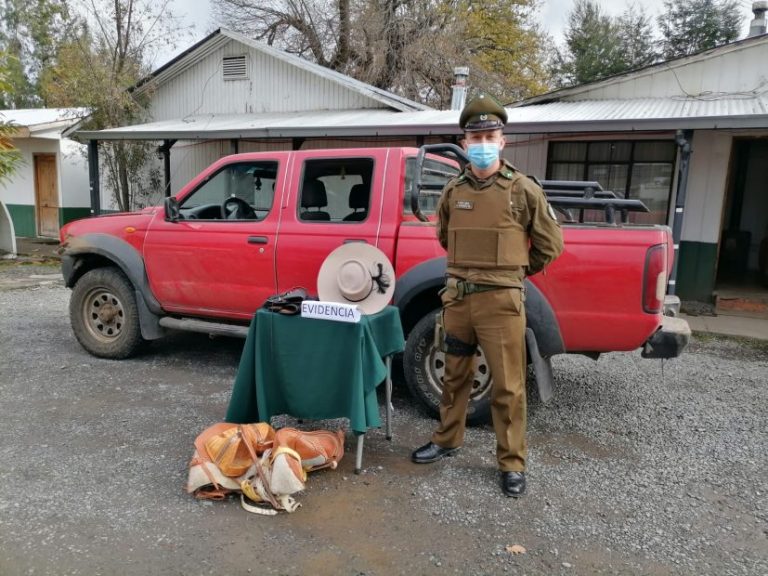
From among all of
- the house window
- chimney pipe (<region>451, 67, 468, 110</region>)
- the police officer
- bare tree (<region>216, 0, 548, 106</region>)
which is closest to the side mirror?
the police officer

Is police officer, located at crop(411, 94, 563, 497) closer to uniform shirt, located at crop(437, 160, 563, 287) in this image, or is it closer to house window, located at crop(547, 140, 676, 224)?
uniform shirt, located at crop(437, 160, 563, 287)

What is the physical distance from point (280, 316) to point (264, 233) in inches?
55.8

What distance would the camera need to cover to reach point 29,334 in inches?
258

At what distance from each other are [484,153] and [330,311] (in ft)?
3.95

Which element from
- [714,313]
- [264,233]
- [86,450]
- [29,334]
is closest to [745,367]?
[714,313]

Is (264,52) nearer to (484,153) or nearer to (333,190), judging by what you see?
(333,190)

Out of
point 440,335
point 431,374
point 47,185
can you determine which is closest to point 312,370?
point 440,335

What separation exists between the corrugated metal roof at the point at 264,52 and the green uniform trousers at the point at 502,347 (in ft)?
29.8

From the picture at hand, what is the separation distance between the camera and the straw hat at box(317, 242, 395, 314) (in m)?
3.63

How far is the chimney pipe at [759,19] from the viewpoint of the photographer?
456 inches

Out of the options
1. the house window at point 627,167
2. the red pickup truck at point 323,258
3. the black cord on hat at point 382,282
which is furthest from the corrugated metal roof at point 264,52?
the black cord on hat at point 382,282

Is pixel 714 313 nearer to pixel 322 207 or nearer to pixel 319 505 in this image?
pixel 322 207

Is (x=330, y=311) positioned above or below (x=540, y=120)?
below

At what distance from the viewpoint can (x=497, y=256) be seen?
10.5ft
